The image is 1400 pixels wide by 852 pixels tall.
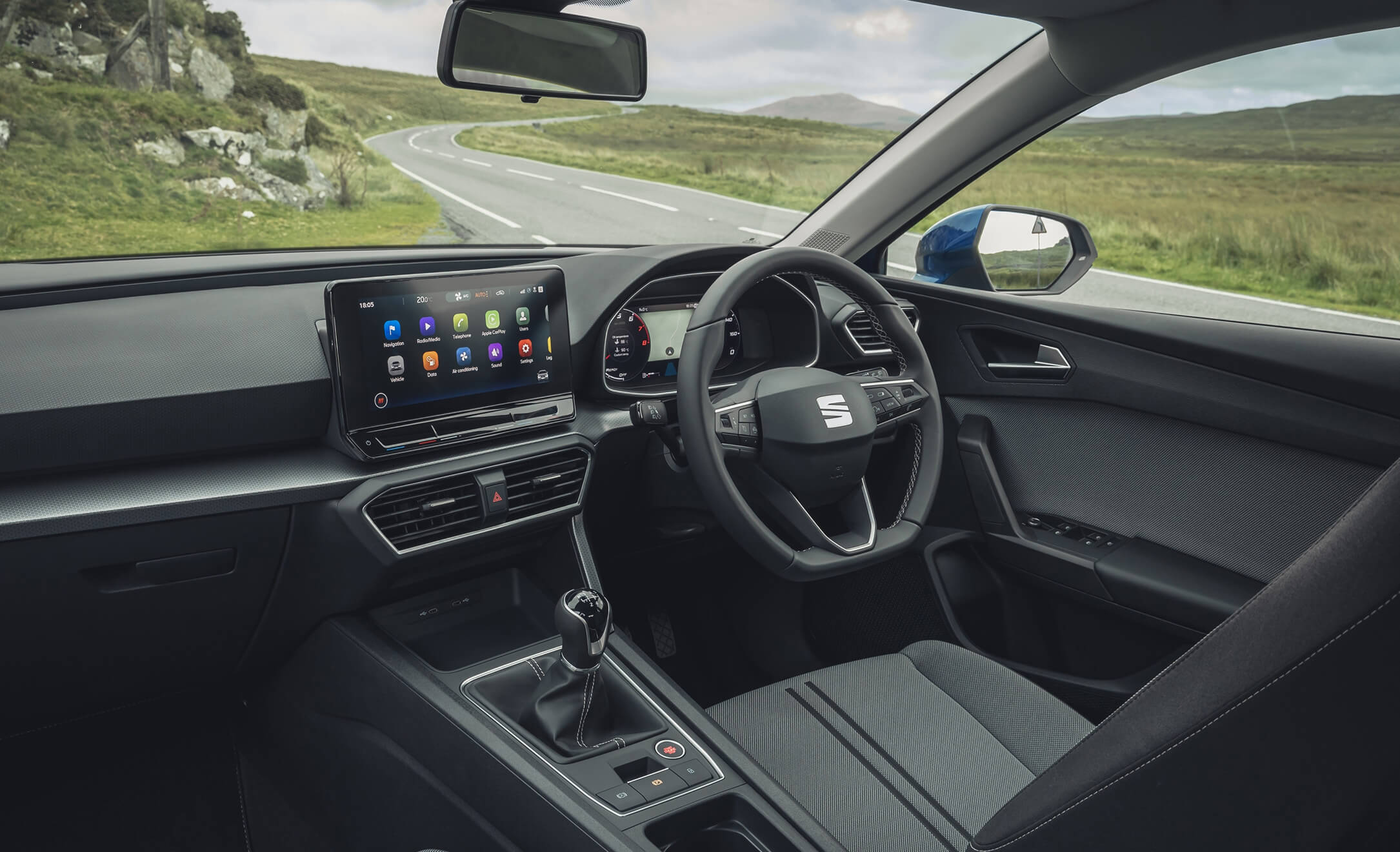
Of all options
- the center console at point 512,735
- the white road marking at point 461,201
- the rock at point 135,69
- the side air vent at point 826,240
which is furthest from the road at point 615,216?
the center console at point 512,735

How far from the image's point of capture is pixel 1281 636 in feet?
2.47

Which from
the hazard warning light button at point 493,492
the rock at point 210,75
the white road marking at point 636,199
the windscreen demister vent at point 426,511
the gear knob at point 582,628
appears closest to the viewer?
the gear knob at point 582,628

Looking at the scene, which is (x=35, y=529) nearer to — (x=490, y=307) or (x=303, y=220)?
(x=490, y=307)

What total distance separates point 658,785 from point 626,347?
3.46 feet

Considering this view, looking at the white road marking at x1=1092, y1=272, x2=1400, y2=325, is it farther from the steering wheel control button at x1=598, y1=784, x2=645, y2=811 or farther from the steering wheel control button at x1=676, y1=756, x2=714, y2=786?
the steering wheel control button at x1=598, y1=784, x2=645, y2=811

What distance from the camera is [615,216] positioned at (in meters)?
3.04

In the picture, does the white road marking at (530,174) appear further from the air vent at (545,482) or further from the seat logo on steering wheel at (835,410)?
the seat logo on steering wheel at (835,410)

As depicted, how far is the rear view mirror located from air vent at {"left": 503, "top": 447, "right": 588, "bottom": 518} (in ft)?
2.58

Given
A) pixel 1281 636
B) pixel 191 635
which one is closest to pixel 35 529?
pixel 191 635

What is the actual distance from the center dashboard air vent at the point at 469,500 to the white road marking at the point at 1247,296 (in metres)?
1.61

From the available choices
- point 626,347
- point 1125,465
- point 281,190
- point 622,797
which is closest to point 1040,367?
point 1125,465

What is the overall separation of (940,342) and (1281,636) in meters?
2.06

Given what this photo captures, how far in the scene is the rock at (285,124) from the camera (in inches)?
88.5

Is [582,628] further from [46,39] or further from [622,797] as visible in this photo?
[46,39]
